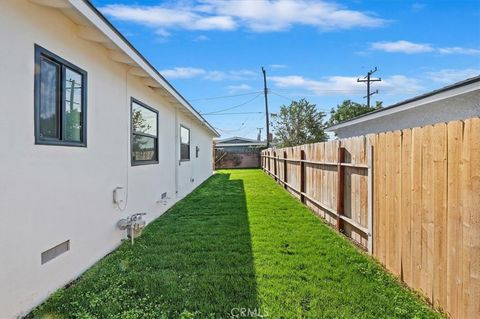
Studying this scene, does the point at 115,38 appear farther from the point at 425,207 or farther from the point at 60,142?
the point at 425,207

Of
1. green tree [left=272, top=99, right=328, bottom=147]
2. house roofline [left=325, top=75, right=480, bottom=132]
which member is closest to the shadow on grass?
house roofline [left=325, top=75, right=480, bottom=132]

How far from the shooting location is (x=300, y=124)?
101 ft

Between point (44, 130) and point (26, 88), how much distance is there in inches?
19.0

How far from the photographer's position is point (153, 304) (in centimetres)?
312

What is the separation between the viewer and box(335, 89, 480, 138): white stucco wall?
231 inches

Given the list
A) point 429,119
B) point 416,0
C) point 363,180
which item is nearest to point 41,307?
point 363,180

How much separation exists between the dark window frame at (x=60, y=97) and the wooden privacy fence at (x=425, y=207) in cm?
370

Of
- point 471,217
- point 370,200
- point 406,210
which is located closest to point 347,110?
point 370,200

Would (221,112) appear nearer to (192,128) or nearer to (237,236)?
(192,128)

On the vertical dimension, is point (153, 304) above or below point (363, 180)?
below

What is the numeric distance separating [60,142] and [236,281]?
2.41 m

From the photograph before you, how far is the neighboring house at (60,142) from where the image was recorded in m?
2.81

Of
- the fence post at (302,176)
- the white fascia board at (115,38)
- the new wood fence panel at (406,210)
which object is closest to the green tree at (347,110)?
the fence post at (302,176)

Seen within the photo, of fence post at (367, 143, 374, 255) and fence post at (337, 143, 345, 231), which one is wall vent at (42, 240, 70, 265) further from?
fence post at (337, 143, 345, 231)
